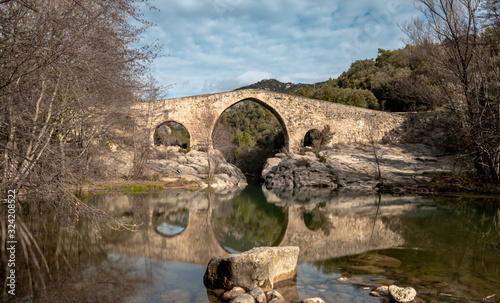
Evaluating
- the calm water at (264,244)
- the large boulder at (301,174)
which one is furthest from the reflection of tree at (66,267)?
the large boulder at (301,174)

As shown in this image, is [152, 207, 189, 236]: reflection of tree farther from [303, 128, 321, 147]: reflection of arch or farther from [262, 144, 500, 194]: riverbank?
[303, 128, 321, 147]: reflection of arch

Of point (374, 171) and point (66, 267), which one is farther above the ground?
point (374, 171)

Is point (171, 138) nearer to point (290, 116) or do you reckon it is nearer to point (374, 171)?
point (290, 116)

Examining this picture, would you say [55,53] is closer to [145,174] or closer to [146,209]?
[146,209]

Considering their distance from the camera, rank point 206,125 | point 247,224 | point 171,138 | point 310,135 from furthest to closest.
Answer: point 171,138
point 310,135
point 206,125
point 247,224

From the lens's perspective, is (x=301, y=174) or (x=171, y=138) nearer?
(x=301, y=174)

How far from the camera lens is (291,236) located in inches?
316

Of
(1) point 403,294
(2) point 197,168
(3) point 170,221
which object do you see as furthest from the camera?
(2) point 197,168

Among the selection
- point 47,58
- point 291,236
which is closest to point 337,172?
point 291,236

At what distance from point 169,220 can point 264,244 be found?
3271mm

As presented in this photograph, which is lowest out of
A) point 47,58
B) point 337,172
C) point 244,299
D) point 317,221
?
point 317,221

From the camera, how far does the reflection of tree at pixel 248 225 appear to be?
7571 millimetres

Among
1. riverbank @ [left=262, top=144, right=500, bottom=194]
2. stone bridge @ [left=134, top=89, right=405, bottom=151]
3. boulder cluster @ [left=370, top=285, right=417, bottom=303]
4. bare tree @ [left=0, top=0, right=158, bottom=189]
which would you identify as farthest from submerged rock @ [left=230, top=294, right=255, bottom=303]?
stone bridge @ [left=134, top=89, right=405, bottom=151]

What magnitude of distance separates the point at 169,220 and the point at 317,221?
422 centimetres
